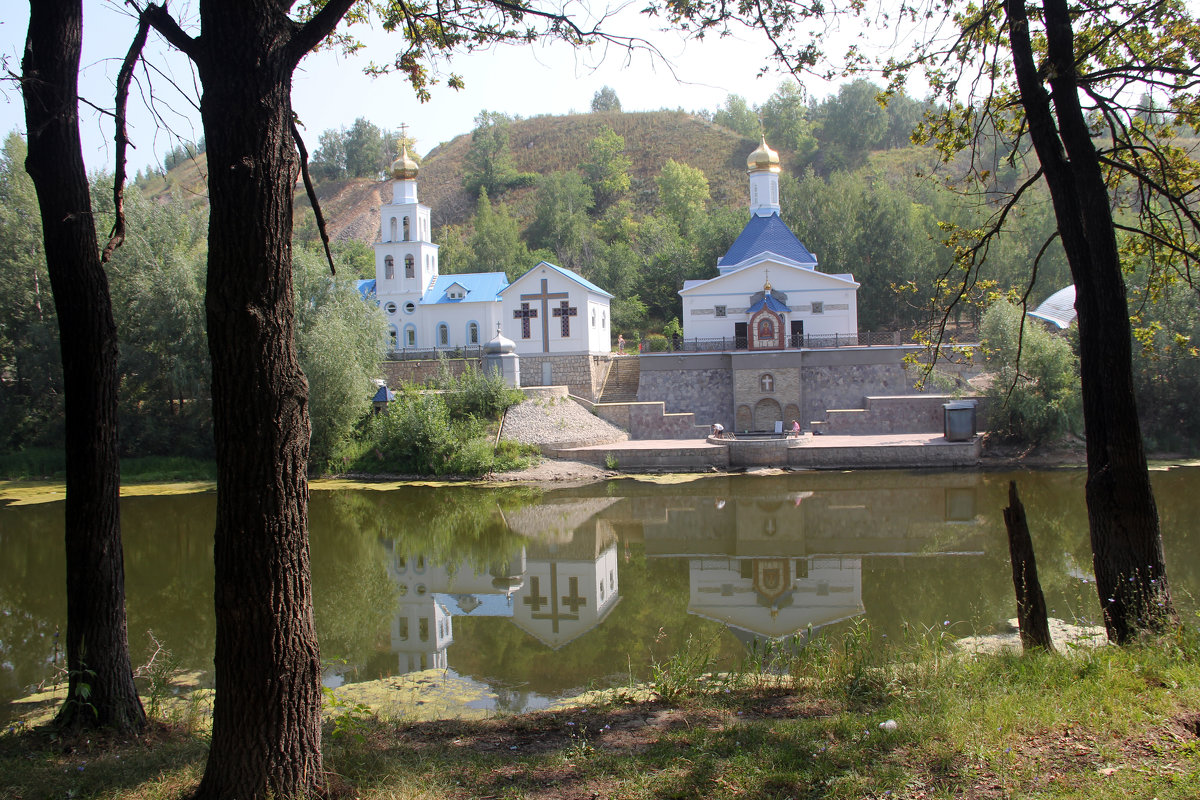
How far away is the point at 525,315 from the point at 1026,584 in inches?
998

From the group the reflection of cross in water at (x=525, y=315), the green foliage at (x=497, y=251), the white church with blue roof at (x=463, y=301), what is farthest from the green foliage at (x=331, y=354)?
the green foliage at (x=497, y=251)

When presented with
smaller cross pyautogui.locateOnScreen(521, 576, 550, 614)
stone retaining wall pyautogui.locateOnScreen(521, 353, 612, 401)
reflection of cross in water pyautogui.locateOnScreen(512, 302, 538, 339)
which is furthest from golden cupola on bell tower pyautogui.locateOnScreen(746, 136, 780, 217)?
smaller cross pyautogui.locateOnScreen(521, 576, 550, 614)

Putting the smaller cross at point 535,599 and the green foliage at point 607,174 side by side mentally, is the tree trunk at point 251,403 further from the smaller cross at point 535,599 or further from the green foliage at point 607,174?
the green foliage at point 607,174

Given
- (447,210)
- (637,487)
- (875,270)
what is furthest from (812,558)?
(447,210)

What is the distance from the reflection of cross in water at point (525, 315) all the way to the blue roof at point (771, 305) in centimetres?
768

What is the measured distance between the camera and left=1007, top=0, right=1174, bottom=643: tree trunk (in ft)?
17.5

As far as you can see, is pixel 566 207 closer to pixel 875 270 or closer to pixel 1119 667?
pixel 875 270

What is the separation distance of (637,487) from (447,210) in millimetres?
58348

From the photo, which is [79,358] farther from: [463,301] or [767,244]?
[767,244]

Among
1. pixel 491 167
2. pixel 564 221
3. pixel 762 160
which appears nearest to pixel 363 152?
pixel 491 167

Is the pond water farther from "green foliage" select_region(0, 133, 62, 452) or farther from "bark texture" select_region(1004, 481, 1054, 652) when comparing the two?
"green foliage" select_region(0, 133, 62, 452)

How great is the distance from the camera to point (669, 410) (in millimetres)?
27641

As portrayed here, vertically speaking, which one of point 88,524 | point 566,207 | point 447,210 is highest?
point 447,210

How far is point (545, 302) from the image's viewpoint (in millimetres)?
29641
